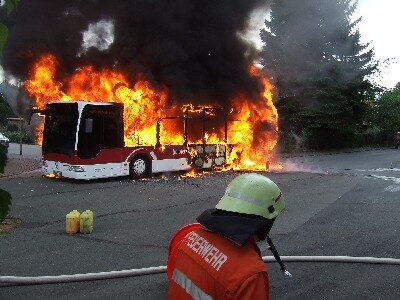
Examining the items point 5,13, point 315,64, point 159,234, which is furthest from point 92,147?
point 315,64

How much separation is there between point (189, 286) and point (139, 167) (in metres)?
13.8

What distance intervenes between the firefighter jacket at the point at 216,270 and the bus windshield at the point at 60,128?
1263 centimetres

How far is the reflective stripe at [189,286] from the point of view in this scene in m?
1.94

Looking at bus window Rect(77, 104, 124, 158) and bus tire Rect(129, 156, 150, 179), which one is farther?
bus tire Rect(129, 156, 150, 179)

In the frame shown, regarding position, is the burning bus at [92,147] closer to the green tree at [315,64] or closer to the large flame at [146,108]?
the large flame at [146,108]

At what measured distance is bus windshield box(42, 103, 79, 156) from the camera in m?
14.4

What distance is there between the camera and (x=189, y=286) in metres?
2.04

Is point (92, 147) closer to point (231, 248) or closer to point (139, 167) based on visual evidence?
point (139, 167)

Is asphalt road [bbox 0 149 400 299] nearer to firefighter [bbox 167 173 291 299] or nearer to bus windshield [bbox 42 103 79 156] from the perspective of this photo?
bus windshield [bbox 42 103 79 156]

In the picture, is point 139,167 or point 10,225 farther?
point 139,167

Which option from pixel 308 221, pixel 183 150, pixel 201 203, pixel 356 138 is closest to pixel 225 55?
pixel 183 150

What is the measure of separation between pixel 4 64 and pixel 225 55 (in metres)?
9.45

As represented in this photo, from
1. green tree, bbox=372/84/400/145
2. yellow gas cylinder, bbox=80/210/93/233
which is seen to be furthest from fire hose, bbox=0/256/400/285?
green tree, bbox=372/84/400/145

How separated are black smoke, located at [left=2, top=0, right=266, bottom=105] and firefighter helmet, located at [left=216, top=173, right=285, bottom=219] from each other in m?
16.9
